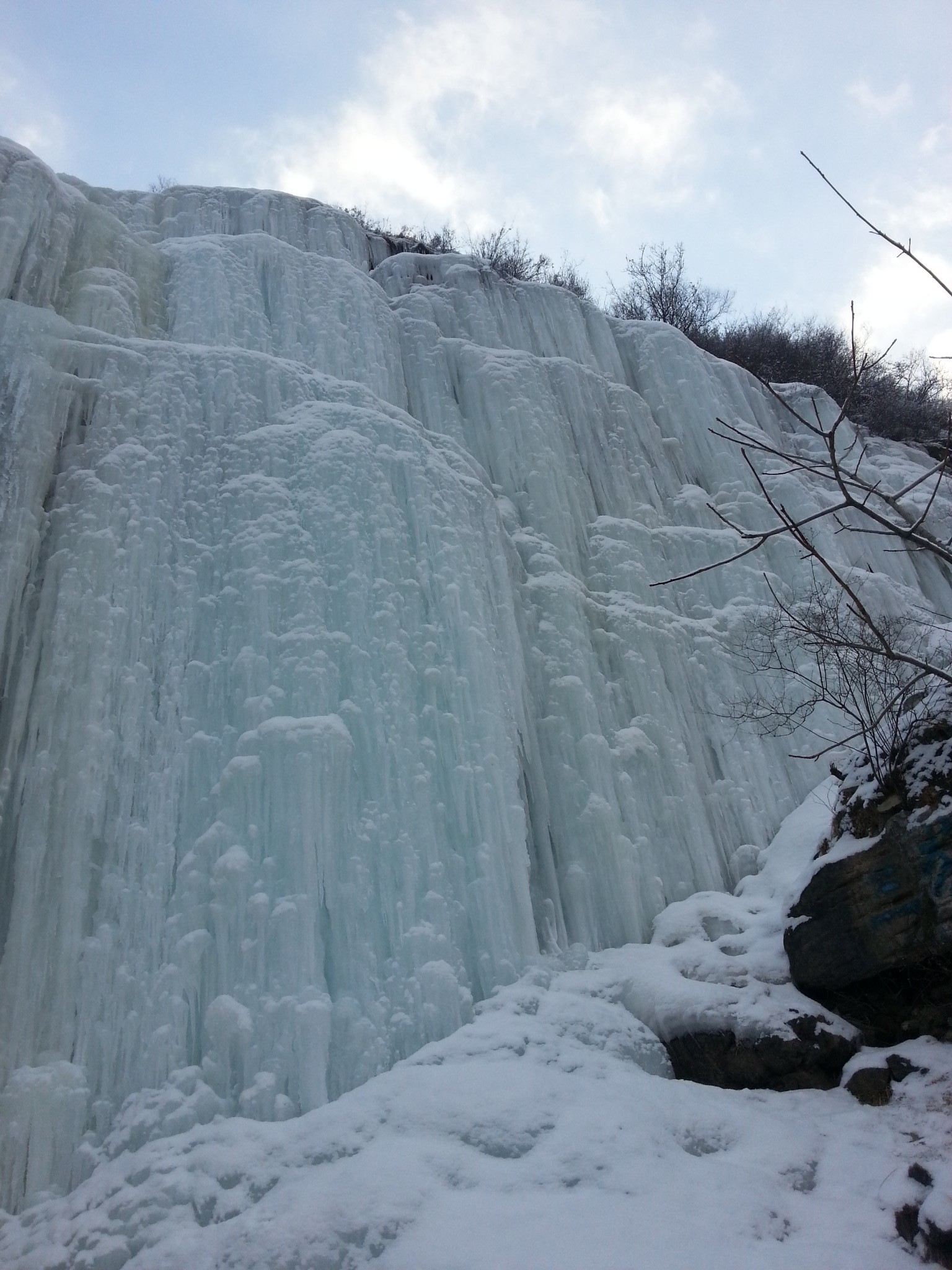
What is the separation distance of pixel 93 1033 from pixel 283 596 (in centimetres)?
245

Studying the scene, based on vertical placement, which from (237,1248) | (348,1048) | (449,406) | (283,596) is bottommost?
(237,1248)

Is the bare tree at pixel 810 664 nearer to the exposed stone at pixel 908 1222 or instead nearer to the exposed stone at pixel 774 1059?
the exposed stone at pixel 774 1059

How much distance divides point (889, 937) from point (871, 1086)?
2.25 feet

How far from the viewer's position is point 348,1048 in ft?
12.9

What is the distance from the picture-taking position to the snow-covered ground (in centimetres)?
300

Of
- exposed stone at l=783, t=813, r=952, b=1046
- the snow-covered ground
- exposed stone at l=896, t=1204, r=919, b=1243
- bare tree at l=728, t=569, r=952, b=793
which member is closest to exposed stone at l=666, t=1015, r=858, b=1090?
the snow-covered ground

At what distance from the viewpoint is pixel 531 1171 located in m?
3.43

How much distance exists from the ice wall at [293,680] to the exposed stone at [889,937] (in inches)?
48.9

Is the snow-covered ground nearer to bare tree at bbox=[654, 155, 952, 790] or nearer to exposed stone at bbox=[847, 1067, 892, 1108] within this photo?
exposed stone at bbox=[847, 1067, 892, 1108]

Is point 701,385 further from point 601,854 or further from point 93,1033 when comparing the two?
point 93,1033

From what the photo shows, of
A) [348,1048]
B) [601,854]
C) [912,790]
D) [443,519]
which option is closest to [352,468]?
[443,519]

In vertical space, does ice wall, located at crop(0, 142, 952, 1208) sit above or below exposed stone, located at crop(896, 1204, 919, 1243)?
above

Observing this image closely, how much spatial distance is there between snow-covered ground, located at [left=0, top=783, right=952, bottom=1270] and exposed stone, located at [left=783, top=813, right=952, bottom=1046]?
0.20m

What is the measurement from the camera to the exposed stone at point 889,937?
13.4 feet
